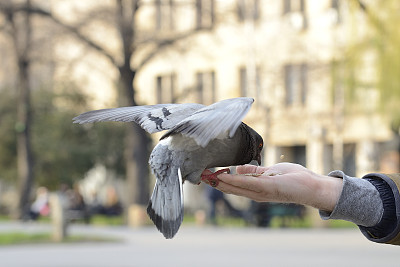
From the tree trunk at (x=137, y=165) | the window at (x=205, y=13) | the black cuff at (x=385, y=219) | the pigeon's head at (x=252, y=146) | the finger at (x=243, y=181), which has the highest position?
the window at (x=205, y=13)

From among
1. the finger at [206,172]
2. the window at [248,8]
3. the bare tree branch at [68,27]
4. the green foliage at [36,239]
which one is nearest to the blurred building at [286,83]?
the window at [248,8]

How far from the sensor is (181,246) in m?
18.3

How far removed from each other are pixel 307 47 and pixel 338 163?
6.82 meters

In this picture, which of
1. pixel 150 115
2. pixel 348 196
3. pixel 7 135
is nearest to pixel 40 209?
pixel 7 135

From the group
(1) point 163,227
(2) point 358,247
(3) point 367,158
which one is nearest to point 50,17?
(2) point 358,247

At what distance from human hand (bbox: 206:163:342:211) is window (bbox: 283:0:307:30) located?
4379 centimetres

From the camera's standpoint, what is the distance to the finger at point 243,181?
336 cm

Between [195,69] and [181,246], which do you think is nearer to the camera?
[181,246]

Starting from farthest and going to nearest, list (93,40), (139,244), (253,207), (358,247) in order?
(93,40), (253,207), (139,244), (358,247)

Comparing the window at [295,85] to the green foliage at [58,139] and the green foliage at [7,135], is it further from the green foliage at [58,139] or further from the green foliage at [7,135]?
the green foliage at [7,135]

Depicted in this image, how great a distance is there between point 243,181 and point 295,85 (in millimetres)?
44627

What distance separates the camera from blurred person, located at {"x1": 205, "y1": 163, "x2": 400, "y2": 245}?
321 centimetres

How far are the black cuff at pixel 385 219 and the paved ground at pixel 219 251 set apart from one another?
35.2 feet

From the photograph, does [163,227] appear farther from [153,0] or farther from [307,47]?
[307,47]
